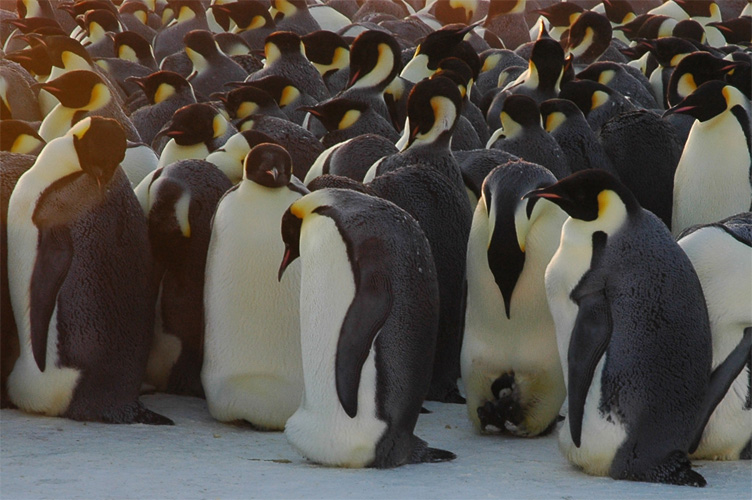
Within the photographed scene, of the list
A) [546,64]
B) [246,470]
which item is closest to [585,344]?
[246,470]

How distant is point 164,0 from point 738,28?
8774mm

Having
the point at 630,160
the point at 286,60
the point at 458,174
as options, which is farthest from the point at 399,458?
the point at 286,60

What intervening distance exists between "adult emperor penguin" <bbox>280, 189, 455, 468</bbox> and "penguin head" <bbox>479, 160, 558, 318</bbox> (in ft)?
1.10

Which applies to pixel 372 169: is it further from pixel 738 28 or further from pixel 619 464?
pixel 738 28

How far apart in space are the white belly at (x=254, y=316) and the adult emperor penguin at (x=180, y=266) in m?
0.23

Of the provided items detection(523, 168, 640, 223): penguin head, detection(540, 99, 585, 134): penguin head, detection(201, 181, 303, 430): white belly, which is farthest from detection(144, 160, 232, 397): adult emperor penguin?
detection(540, 99, 585, 134): penguin head

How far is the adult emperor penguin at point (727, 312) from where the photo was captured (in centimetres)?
341

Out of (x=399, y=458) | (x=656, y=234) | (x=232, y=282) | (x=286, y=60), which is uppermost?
(x=286, y=60)

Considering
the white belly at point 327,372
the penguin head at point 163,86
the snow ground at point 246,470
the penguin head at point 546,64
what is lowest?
the snow ground at point 246,470

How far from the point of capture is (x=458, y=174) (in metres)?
4.54

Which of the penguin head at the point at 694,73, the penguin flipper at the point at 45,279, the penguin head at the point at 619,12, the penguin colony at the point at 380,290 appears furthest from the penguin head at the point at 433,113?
the penguin head at the point at 619,12

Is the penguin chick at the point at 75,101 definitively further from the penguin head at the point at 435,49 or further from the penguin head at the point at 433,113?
the penguin head at the point at 435,49

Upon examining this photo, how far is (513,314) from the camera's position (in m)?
3.73

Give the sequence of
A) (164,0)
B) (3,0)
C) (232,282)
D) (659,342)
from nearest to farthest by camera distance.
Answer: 1. (659,342)
2. (232,282)
3. (3,0)
4. (164,0)
